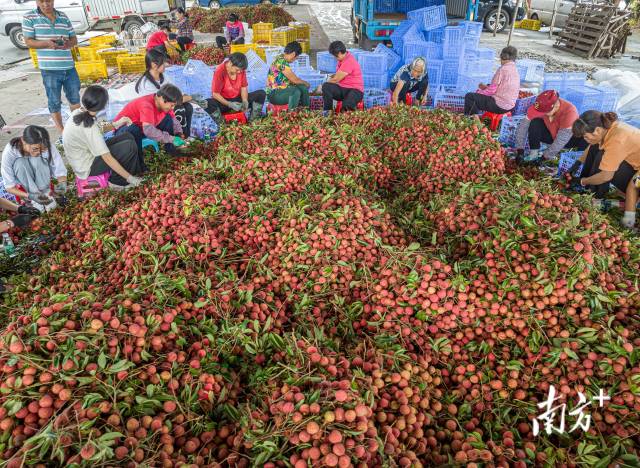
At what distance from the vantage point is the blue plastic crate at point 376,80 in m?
6.92

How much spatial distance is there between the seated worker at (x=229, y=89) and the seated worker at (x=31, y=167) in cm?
233

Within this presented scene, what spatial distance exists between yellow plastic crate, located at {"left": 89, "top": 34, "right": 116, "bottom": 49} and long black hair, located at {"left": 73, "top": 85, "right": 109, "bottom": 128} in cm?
708

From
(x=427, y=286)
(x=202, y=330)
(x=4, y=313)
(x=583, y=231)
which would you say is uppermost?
(x=583, y=231)

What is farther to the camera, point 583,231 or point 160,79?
point 160,79

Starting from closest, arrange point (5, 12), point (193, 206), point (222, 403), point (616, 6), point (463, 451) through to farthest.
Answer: point (463, 451) → point (222, 403) → point (193, 206) → point (616, 6) → point (5, 12)

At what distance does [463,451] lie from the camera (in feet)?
5.38

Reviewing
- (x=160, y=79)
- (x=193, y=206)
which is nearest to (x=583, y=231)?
(x=193, y=206)

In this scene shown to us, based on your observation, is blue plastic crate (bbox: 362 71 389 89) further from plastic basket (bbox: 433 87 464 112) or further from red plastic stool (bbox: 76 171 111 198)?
red plastic stool (bbox: 76 171 111 198)

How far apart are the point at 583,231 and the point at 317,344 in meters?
1.54

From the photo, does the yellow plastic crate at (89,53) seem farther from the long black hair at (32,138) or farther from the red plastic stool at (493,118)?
the red plastic stool at (493,118)

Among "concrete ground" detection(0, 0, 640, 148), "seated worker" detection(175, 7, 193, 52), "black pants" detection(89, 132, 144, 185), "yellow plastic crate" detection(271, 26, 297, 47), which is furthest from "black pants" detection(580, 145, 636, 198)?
"seated worker" detection(175, 7, 193, 52)

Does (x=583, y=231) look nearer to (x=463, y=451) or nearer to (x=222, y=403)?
(x=463, y=451)

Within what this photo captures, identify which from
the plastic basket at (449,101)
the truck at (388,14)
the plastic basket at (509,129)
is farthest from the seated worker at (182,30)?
the plastic basket at (509,129)

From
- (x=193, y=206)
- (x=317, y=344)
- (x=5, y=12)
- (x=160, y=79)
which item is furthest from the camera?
(x=5, y=12)
